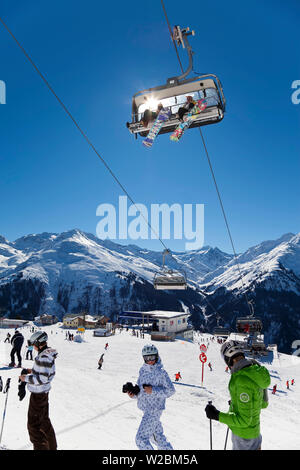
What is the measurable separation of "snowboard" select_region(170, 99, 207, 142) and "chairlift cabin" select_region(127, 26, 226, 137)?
0.26ft

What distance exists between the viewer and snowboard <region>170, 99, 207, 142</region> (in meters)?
7.11

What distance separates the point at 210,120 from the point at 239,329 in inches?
1377

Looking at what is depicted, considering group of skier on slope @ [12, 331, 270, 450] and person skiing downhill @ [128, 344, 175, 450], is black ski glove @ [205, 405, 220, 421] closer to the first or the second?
group of skier on slope @ [12, 331, 270, 450]

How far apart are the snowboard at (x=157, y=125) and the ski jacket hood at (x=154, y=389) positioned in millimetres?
5436

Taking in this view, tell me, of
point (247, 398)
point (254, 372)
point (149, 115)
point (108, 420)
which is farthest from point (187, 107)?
point (108, 420)

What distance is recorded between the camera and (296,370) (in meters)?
34.8

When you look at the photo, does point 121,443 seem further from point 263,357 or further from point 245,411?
point 263,357

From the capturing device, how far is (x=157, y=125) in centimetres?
736

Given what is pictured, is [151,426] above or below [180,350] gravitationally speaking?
above

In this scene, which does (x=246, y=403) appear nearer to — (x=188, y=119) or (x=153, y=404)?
(x=153, y=404)

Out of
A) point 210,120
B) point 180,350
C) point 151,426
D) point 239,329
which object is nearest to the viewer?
point 151,426

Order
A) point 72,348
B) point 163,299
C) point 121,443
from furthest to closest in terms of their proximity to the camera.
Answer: point 163,299 < point 72,348 < point 121,443

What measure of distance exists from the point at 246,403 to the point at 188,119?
6374 millimetres
